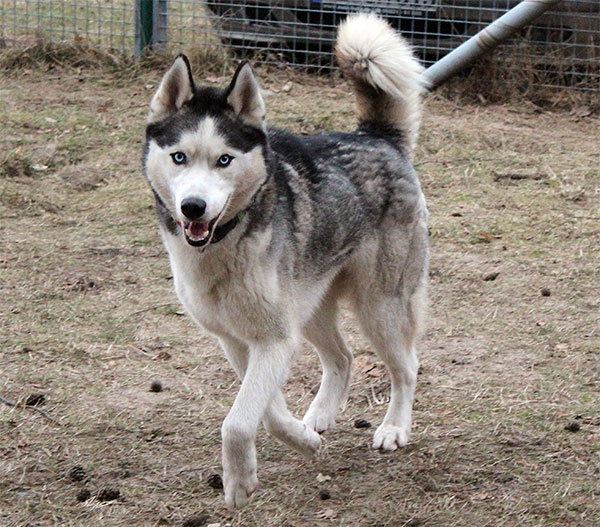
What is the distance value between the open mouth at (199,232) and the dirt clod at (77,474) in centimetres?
105

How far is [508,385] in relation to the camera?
4332mm

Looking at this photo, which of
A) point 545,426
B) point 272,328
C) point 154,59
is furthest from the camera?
point 154,59

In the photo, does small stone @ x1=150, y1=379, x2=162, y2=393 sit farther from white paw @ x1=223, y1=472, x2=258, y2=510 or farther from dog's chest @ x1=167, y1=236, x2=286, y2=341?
white paw @ x1=223, y1=472, x2=258, y2=510

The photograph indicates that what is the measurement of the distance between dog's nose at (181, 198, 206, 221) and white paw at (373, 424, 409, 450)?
4.46 ft

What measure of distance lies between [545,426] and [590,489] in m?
0.48

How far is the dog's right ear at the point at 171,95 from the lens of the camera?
3350 mm

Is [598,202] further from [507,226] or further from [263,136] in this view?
[263,136]

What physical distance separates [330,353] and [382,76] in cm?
120

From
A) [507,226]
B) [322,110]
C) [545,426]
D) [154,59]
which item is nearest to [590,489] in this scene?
[545,426]

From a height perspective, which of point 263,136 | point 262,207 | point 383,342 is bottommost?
point 383,342

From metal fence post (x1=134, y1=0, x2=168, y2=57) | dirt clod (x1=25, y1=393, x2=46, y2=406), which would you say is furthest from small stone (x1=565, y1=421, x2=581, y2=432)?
metal fence post (x1=134, y1=0, x2=168, y2=57)

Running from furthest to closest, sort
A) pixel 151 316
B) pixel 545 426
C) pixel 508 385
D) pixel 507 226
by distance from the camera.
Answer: pixel 507 226 → pixel 151 316 → pixel 508 385 → pixel 545 426

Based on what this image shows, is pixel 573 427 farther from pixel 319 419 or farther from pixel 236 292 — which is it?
pixel 236 292

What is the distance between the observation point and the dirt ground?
3.49 meters
